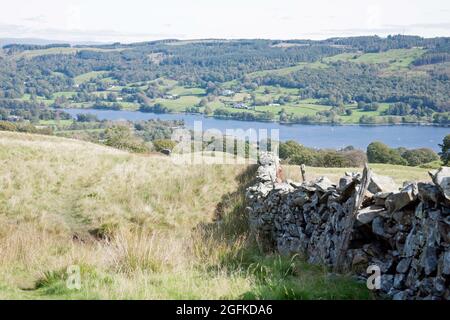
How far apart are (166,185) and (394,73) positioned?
185 meters

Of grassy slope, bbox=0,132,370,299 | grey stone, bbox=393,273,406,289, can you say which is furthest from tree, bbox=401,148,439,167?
grey stone, bbox=393,273,406,289

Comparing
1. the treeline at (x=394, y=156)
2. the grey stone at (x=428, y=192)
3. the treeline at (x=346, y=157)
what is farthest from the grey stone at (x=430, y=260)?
the treeline at (x=394, y=156)

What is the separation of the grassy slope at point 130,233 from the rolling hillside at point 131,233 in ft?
0.09

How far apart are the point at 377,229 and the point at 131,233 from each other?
15.4 feet

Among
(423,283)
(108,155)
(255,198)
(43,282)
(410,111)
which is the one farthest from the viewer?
(410,111)

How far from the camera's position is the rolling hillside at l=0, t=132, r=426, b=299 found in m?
6.36

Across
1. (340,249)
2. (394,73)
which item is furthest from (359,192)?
(394,73)

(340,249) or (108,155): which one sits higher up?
(340,249)

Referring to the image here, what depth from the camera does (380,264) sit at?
6.61m

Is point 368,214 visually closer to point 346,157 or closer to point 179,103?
point 346,157

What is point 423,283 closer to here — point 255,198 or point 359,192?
point 359,192

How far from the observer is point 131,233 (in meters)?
9.69

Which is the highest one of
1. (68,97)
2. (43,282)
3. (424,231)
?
(424,231)

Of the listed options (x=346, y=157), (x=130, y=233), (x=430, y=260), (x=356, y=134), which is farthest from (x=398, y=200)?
(x=356, y=134)
